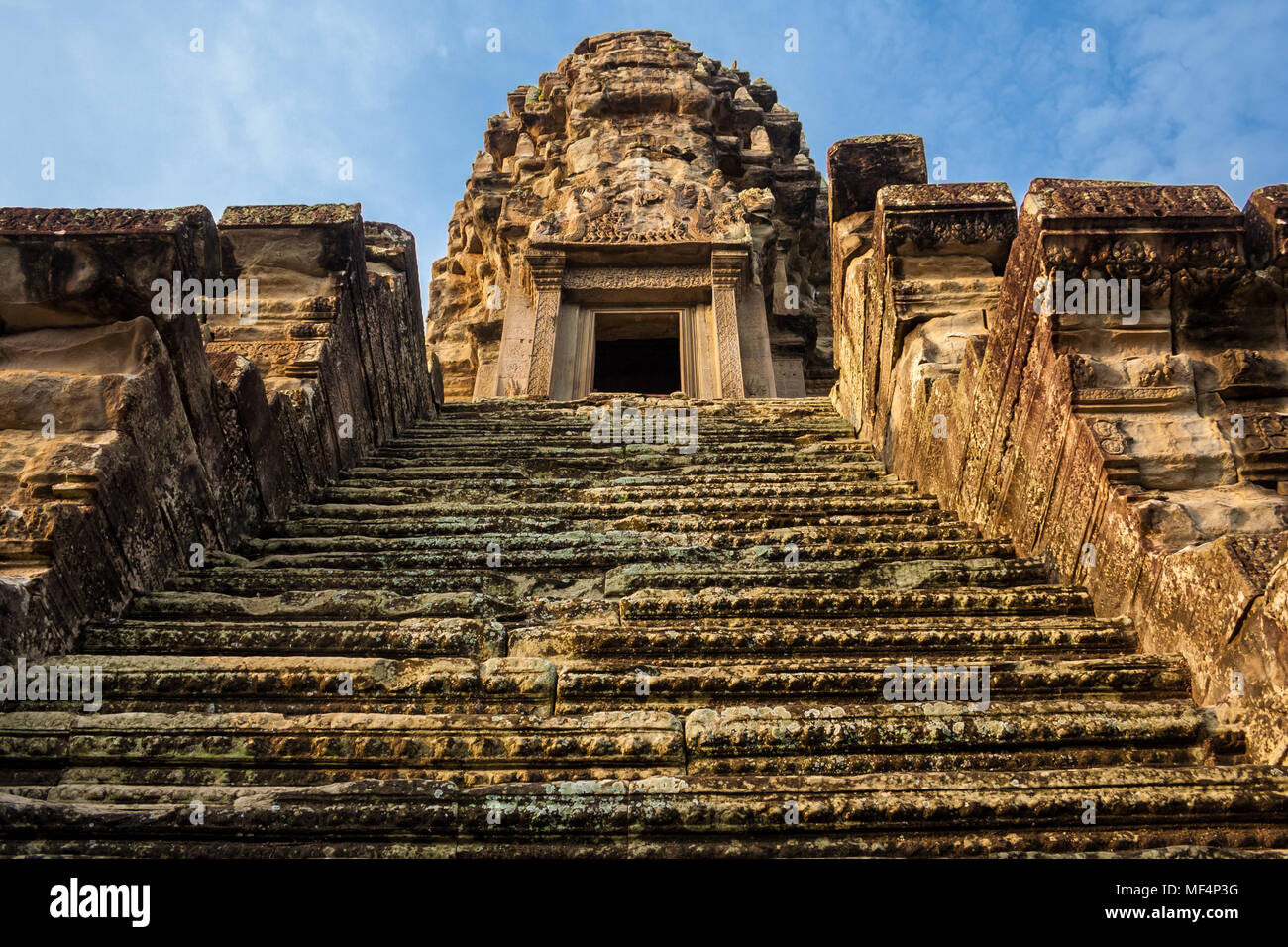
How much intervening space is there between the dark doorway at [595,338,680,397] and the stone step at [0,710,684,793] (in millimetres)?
11969

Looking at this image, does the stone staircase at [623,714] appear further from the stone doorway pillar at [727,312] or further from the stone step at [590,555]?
the stone doorway pillar at [727,312]

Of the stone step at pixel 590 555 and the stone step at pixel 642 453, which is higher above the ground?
the stone step at pixel 642 453

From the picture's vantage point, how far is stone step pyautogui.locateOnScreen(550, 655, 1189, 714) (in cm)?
286

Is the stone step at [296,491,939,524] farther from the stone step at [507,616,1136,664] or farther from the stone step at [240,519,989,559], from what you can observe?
the stone step at [507,616,1136,664]

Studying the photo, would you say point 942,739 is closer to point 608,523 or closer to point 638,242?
point 608,523

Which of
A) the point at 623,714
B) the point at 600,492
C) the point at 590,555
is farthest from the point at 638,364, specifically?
the point at 623,714

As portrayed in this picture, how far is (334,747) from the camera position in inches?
101

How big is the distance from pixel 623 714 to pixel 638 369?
12.9 metres

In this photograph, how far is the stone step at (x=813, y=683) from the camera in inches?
112

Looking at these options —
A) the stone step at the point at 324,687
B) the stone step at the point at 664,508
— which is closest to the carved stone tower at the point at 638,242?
the stone step at the point at 664,508

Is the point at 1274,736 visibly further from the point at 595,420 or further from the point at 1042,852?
the point at 595,420

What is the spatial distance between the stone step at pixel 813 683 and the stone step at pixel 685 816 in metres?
0.43

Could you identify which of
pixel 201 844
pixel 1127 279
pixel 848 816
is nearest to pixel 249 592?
pixel 201 844

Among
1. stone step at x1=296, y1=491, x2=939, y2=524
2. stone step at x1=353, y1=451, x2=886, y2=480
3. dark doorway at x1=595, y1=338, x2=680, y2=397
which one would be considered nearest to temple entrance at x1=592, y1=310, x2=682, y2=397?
dark doorway at x1=595, y1=338, x2=680, y2=397
